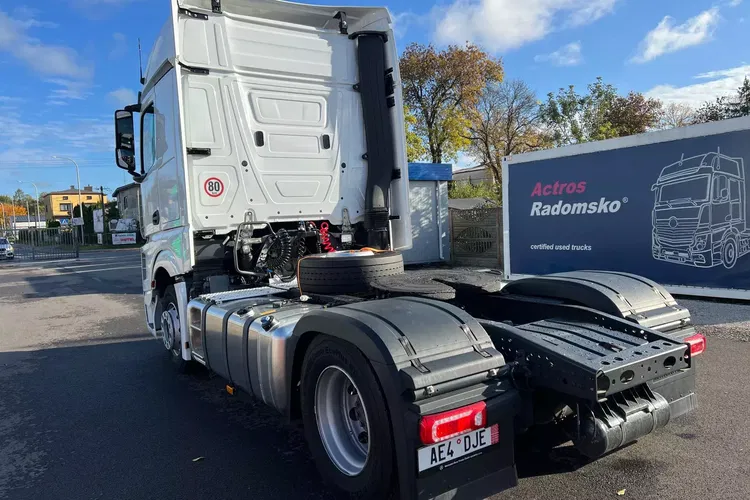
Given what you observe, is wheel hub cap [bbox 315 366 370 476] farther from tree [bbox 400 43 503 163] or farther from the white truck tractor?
tree [bbox 400 43 503 163]

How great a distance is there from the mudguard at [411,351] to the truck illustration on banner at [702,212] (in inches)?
270

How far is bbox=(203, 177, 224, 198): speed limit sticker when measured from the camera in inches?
212

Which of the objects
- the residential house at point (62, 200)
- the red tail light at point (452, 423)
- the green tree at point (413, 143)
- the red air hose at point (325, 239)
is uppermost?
the residential house at point (62, 200)

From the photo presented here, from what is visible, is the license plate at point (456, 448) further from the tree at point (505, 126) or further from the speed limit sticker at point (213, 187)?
the tree at point (505, 126)

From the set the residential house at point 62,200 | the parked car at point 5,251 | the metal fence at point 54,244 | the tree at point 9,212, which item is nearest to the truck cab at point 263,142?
the metal fence at point 54,244

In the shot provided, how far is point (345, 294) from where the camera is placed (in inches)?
169

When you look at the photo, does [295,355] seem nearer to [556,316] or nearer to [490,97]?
[556,316]

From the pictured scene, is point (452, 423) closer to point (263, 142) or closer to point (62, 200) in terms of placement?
point (263, 142)

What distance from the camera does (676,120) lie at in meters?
39.7

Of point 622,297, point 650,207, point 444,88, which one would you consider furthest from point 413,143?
point 622,297

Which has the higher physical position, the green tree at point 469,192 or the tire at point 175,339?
the green tree at point 469,192

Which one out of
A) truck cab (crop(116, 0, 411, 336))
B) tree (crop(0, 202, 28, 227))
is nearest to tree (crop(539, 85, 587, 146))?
truck cab (crop(116, 0, 411, 336))

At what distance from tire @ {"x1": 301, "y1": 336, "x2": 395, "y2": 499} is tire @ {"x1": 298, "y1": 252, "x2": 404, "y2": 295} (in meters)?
1.11

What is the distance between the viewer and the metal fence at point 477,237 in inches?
640
